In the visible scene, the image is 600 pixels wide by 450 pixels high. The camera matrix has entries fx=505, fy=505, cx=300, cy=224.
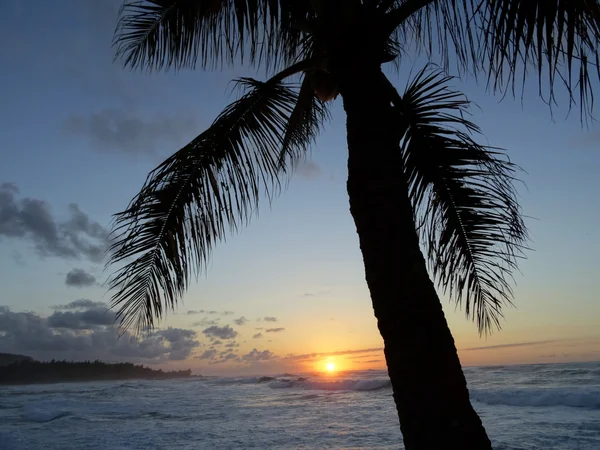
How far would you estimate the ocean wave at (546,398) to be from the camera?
1633cm

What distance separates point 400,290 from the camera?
2.27 meters

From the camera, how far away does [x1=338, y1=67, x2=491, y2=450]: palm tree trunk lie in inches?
81.8

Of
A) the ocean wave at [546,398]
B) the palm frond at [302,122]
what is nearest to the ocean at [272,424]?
the ocean wave at [546,398]

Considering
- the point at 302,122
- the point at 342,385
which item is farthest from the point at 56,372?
the point at 302,122

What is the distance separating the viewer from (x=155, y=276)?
3928mm

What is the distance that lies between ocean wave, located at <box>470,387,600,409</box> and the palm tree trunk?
16.5m

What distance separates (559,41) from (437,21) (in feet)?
4.32

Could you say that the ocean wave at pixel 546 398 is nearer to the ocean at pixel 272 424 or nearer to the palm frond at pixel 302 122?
the ocean at pixel 272 424

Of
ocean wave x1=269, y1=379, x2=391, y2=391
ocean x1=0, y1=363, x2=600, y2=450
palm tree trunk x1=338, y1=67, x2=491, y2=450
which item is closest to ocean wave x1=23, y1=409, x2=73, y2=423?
ocean x1=0, y1=363, x2=600, y2=450

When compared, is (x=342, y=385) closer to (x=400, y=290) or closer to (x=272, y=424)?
(x=272, y=424)

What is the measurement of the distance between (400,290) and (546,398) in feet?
58.8

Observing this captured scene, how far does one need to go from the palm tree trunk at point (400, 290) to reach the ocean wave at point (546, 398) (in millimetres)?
16491

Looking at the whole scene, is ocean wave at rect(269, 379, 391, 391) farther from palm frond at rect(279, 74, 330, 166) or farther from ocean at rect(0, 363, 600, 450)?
palm frond at rect(279, 74, 330, 166)

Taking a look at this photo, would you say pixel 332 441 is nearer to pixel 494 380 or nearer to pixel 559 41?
pixel 559 41
